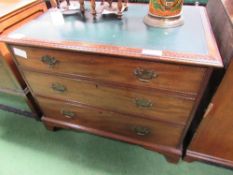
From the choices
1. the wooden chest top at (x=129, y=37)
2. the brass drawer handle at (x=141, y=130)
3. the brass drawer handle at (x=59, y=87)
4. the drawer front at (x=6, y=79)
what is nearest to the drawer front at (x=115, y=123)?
the brass drawer handle at (x=141, y=130)

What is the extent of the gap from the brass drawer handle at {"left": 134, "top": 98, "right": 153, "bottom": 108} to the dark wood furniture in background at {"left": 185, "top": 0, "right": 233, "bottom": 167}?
27 centimetres

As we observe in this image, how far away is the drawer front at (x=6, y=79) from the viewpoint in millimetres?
1176

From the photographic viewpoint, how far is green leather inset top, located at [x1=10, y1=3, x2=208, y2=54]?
2.47 ft

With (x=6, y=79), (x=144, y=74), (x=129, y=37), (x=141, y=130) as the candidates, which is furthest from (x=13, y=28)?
(x=141, y=130)

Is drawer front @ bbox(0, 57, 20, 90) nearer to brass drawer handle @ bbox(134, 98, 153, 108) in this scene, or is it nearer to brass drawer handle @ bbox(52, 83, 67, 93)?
brass drawer handle @ bbox(52, 83, 67, 93)

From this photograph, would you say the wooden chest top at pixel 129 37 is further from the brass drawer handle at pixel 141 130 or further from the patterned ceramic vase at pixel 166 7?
the brass drawer handle at pixel 141 130

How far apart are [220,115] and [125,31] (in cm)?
60

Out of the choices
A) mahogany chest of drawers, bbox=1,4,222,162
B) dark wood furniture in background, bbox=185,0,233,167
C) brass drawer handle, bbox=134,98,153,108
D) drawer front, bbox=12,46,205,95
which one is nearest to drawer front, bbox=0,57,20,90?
mahogany chest of drawers, bbox=1,4,222,162

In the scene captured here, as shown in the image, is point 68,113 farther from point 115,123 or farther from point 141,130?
point 141,130

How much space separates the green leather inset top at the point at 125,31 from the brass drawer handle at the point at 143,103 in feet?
0.90

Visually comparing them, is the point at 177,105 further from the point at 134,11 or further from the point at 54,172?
the point at 54,172

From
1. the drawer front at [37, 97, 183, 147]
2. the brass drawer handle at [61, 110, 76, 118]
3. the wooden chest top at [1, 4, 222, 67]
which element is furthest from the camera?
the brass drawer handle at [61, 110, 76, 118]

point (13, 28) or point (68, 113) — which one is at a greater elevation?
point (13, 28)

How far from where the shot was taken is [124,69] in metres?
0.79
